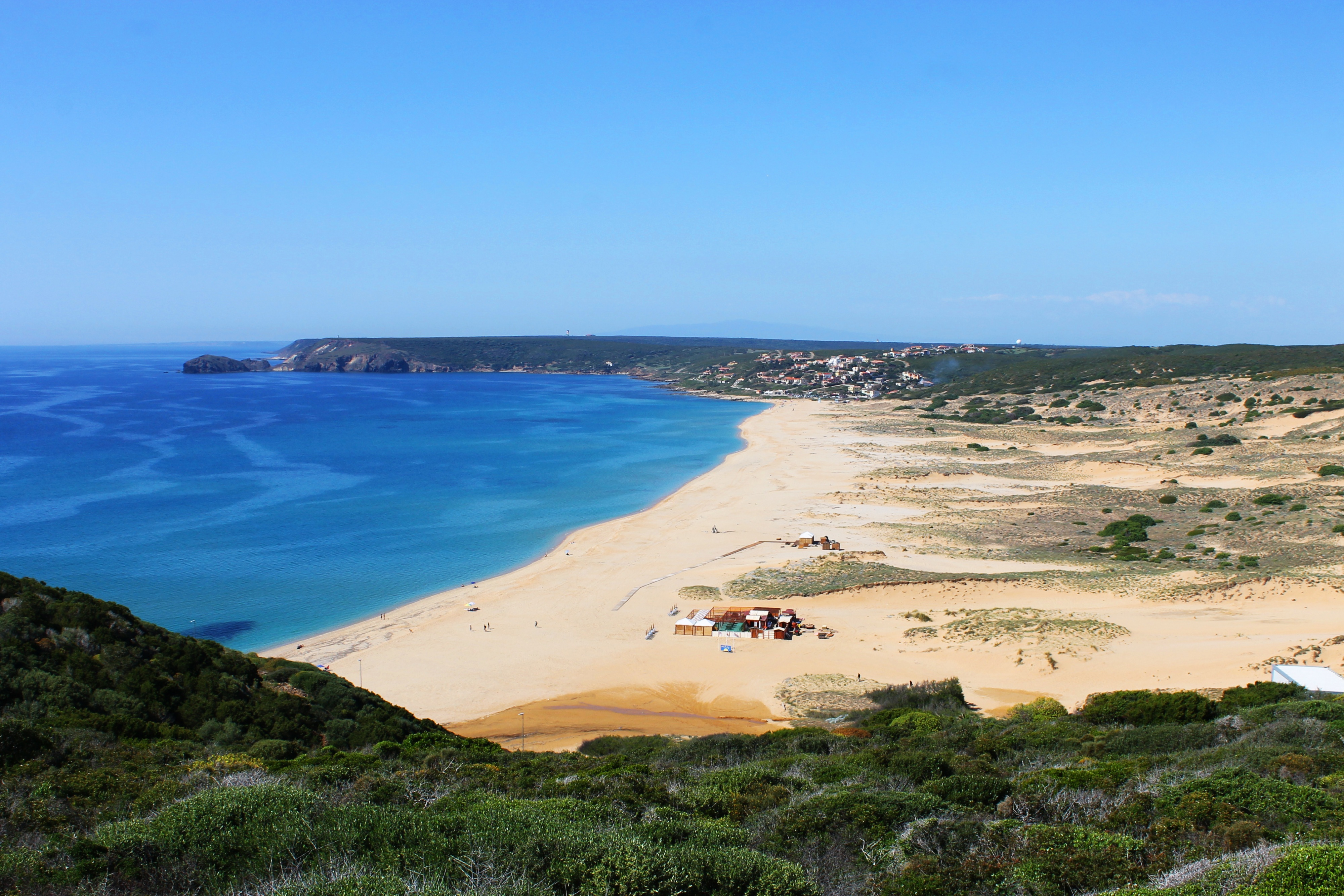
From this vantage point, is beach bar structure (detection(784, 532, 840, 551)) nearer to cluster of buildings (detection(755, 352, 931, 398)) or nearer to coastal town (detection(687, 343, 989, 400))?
coastal town (detection(687, 343, 989, 400))

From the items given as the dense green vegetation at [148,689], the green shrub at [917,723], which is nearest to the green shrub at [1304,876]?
the green shrub at [917,723]

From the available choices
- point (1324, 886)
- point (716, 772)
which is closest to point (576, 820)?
point (716, 772)

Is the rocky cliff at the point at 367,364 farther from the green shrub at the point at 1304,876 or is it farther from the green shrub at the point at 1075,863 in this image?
the green shrub at the point at 1304,876

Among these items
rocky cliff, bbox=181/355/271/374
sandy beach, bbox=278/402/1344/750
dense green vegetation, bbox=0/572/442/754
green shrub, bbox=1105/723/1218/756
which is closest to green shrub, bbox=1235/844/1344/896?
green shrub, bbox=1105/723/1218/756

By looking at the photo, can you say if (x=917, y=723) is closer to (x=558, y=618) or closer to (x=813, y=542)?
(x=558, y=618)

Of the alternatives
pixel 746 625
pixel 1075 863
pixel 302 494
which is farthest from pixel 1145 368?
pixel 1075 863
